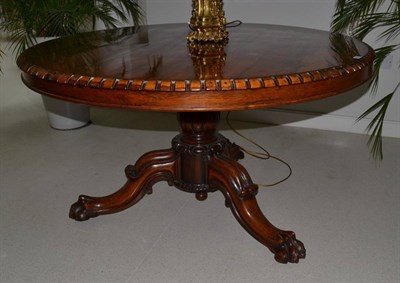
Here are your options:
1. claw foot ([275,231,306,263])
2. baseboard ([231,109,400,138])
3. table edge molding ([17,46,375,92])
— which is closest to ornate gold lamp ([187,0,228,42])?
table edge molding ([17,46,375,92])

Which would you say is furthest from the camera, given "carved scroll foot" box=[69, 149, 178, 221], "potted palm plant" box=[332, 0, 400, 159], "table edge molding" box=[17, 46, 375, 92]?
"potted palm plant" box=[332, 0, 400, 159]

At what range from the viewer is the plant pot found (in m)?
2.62

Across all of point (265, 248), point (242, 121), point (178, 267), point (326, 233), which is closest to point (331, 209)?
point (326, 233)

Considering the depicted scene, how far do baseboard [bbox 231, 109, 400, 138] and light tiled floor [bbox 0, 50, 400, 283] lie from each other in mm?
80

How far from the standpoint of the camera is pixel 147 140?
254 cm

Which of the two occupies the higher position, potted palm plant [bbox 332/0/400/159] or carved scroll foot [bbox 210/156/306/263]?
potted palm plant [bbox 332/0/400/159]

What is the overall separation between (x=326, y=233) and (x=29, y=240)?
115 centimetres

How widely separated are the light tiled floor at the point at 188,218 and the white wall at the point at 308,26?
11 centimetres

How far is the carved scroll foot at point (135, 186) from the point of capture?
66.7 inches

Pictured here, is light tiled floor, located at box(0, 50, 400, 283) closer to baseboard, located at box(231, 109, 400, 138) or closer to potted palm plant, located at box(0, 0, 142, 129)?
baseboard, located at box(231, 109, 400, 138)

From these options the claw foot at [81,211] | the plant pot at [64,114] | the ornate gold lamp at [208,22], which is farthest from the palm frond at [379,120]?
the plant pot at [64,114]

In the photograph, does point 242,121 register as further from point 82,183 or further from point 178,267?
point 178,267

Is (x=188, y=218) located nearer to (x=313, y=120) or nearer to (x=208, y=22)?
(x=208, y=22)

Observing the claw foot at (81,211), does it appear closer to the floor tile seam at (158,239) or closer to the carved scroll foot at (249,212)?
the floor tile seam at (158,239)
